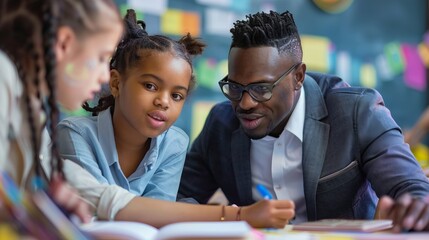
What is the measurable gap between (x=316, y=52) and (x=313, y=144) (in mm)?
2286

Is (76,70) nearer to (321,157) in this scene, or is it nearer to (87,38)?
(87,38)

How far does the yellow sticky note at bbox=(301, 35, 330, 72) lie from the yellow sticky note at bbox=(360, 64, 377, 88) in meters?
0.28

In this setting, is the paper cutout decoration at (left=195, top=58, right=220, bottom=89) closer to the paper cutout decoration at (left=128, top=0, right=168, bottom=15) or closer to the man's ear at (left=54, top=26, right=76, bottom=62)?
the paper cutout decoration at (left=128, top=0, right=168, bottom=15)

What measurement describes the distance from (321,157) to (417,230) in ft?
1.94

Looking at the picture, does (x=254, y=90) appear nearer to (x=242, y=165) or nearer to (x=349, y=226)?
(x=242, y=165)

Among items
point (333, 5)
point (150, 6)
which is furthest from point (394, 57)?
point (150, 6)

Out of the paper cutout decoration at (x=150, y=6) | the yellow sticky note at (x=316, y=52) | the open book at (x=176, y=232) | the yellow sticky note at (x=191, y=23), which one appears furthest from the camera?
the yellow sticky note at (x=316, y=52)

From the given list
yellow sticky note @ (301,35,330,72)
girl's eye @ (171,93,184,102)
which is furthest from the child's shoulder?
yellow sticky note @ (301,35,330,72)

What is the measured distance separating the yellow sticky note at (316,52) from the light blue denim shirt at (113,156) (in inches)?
88.9

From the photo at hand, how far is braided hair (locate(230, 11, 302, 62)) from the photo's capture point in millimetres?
1955

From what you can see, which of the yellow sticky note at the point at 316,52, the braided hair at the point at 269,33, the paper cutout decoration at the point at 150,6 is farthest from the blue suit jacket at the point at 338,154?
the yellow sticky note at the point at 316,52

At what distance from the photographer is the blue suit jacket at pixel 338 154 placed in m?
1.78

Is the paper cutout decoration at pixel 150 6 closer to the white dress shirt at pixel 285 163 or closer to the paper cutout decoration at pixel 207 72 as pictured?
the paper cutout decoration at pixel 207 72

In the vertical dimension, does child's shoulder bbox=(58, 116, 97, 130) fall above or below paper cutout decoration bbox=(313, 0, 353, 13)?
below
